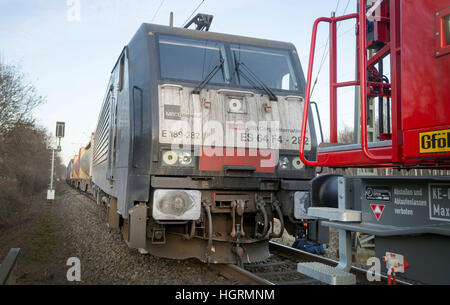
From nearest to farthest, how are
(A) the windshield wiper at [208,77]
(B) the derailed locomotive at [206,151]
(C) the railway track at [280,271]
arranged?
(C) the railway track at [280,271] → (B) the derailed locomotive at [206,151] → (A) the windshield wiper at [208,77]

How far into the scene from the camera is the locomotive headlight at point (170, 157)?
4.86 metres

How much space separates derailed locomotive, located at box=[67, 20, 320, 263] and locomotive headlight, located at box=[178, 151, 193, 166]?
0.01 metres

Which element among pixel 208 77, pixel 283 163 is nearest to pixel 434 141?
pixel 283 163

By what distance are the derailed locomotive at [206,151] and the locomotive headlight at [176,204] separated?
0.04 feet

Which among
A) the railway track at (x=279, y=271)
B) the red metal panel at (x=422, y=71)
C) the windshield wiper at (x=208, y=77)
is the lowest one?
the railway track at (x=279, y=271)

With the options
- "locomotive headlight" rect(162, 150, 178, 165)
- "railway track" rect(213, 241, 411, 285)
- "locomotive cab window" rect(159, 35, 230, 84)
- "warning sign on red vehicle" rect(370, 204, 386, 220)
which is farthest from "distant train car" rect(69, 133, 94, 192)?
"warning sign on red vehicle" rect(370, 204, 386, 220)

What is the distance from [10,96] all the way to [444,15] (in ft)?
51.5

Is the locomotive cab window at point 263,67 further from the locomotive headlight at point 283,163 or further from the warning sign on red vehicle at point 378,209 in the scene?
the warning sign on red vehicle at point 378,209

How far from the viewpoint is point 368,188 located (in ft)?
9.84

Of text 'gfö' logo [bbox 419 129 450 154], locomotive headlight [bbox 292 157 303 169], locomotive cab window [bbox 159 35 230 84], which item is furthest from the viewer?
locomotive headlight [bbox 292 157 303 169]

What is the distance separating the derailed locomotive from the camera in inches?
190

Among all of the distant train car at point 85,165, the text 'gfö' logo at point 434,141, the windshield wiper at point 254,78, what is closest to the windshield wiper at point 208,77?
the windshield wiper at point 254,78

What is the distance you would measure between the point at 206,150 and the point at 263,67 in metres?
1.81

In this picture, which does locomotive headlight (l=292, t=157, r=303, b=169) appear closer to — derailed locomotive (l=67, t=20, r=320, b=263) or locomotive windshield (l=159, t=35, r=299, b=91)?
derailed locomotive (l=67, t=20, r=320, b=263)
